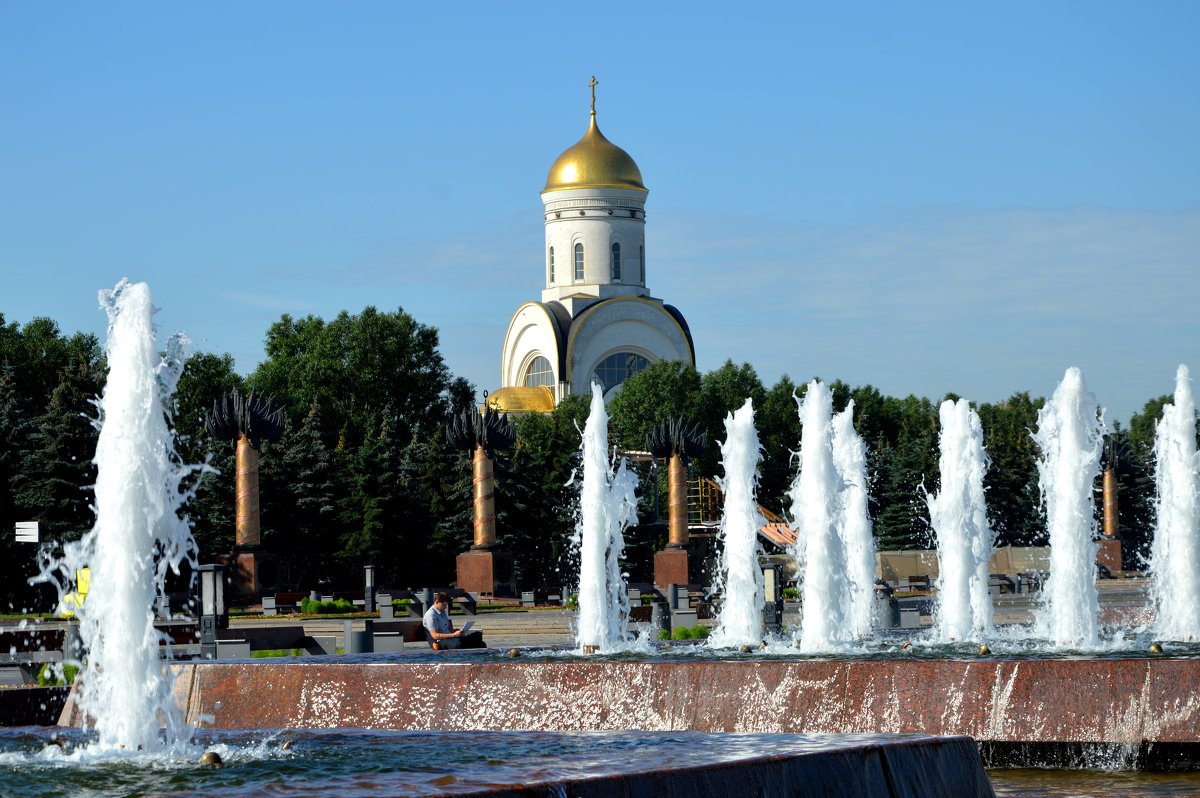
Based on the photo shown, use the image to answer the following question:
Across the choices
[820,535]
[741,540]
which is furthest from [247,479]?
[820,535]

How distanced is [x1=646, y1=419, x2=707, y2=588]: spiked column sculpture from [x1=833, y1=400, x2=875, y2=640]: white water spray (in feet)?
56.9

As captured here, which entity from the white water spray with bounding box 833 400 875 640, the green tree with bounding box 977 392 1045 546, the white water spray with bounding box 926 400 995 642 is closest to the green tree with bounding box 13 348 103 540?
the white water spray with bounding box 833 400 875 640

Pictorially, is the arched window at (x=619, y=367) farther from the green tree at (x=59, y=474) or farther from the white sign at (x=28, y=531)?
the white sign at (x=28, y=531)

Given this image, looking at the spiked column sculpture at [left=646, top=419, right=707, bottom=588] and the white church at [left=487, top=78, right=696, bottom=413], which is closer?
the spiked column sculpture at [left=646, top=419, right=707, bottom=588]

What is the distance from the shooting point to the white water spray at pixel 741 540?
59.3 feet

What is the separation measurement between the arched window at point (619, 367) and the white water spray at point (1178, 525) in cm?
5390

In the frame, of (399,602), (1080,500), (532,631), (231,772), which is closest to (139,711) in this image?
(231,772)

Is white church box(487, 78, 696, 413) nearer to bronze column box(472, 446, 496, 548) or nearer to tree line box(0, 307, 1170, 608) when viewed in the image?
tree line box(0, 307, 1170, 608)

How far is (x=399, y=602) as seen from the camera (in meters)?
31.3

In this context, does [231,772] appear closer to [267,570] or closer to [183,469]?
[183,469]

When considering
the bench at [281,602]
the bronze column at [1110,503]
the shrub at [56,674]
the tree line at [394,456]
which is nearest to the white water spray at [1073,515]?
the shrub at [56,674]

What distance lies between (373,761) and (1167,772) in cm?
416

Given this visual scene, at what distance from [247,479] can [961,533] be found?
1841 centimetres

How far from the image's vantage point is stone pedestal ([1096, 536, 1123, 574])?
4844 centimetres
